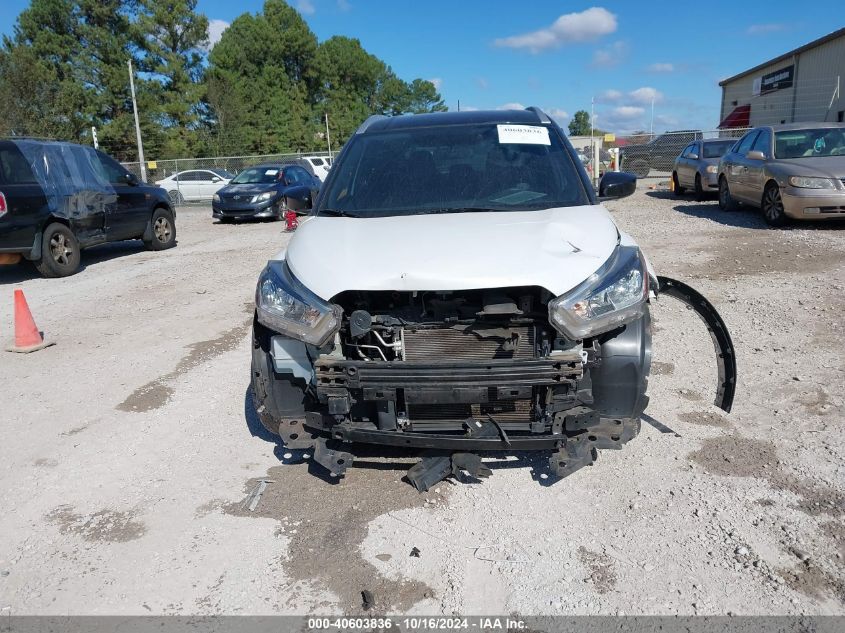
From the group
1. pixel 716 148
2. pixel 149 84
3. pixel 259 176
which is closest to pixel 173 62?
pixel 149 84

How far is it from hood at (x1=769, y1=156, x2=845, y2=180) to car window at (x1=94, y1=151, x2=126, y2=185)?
1141 centimetres

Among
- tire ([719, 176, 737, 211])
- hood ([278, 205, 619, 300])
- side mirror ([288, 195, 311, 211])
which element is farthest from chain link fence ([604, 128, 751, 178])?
hood ([278, 205, 619, 300])

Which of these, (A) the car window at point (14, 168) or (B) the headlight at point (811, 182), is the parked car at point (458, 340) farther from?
(B) the headlight at point (811, 182)

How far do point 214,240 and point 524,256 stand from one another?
1236 centimetres

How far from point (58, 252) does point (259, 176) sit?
8.87m

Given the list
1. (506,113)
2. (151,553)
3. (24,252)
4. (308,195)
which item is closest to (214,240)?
(24,252)

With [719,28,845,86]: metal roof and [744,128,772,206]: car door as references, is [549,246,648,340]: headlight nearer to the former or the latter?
[744,128,772,206]: car door

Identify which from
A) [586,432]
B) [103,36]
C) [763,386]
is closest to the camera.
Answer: [586,432]

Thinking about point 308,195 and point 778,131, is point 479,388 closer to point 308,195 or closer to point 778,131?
point 308,195

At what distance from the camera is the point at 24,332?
6.23m

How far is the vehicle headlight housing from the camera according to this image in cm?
297

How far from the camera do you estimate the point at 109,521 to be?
128 inches

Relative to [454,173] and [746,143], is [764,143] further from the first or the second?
[454,173]

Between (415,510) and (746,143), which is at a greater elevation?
(746,143)
